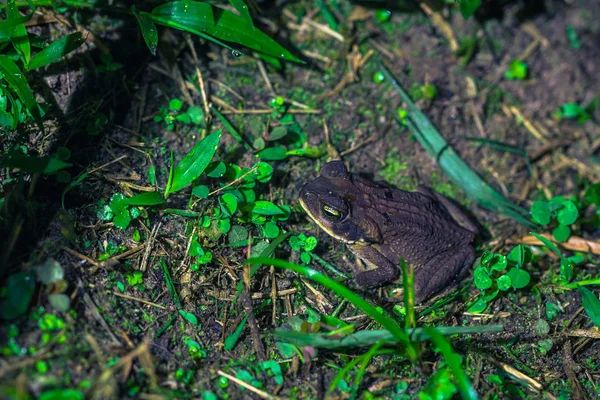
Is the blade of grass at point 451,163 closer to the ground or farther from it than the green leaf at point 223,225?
closer to the ground

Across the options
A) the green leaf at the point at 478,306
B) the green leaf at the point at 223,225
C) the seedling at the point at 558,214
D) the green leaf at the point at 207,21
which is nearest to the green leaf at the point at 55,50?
the green leaf at the point at 207,21

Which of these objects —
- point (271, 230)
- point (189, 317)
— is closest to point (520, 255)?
point (271, 230)

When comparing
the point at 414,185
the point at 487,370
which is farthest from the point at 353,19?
the point at 487,370

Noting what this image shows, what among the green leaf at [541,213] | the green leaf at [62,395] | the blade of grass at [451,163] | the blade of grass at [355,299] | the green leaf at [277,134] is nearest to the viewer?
the green leaf at [62,395]

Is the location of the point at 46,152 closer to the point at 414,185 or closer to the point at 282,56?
the point at 282,56

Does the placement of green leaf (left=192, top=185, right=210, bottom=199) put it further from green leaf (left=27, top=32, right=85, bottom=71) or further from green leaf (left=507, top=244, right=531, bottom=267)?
green leaf (left=507, top=244, right=531, bottom=267)

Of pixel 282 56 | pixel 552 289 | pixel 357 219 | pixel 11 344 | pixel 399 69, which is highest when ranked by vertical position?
pixel 282 56

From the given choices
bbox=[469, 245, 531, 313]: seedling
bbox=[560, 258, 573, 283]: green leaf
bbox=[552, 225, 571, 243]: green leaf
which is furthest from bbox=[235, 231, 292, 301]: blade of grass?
bbox=[552, 225, 571, 243]: green leaf

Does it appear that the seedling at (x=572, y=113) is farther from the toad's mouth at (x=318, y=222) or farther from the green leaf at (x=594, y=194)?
the toad's mouth at (x=318, y=222)
